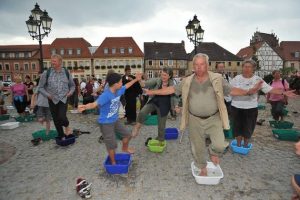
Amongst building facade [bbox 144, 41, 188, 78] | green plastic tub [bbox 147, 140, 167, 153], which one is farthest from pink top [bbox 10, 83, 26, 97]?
building facade [bbox 144, 41, 188, 78]

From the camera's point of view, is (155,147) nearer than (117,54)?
Yes

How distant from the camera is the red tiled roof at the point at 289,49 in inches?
2245

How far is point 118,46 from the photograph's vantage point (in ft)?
169

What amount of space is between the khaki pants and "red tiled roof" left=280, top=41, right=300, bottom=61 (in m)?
61.8

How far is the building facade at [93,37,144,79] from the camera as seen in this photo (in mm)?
51344

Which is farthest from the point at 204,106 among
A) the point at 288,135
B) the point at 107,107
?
the point at 288,135

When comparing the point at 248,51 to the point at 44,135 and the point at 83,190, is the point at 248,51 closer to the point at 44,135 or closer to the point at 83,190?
the point at 44,135

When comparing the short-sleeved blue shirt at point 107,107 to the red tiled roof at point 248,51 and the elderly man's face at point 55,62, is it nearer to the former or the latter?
the elderly man's face at point 55,62

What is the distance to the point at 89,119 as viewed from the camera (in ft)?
35.8

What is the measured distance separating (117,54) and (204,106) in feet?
160

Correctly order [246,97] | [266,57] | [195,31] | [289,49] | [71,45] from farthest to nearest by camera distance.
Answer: [289,49] → [266,57] → [71,45] → [195,31] → [246,97]

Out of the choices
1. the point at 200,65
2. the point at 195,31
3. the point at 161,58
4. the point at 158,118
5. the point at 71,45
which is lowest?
the point at 158,118

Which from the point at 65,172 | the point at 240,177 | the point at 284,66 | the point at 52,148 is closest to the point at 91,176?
the point at 65,172

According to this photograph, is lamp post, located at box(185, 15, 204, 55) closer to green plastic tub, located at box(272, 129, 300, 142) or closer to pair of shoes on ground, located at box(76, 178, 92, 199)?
green plastic tub, located at box(272, 129, 300, 142)
